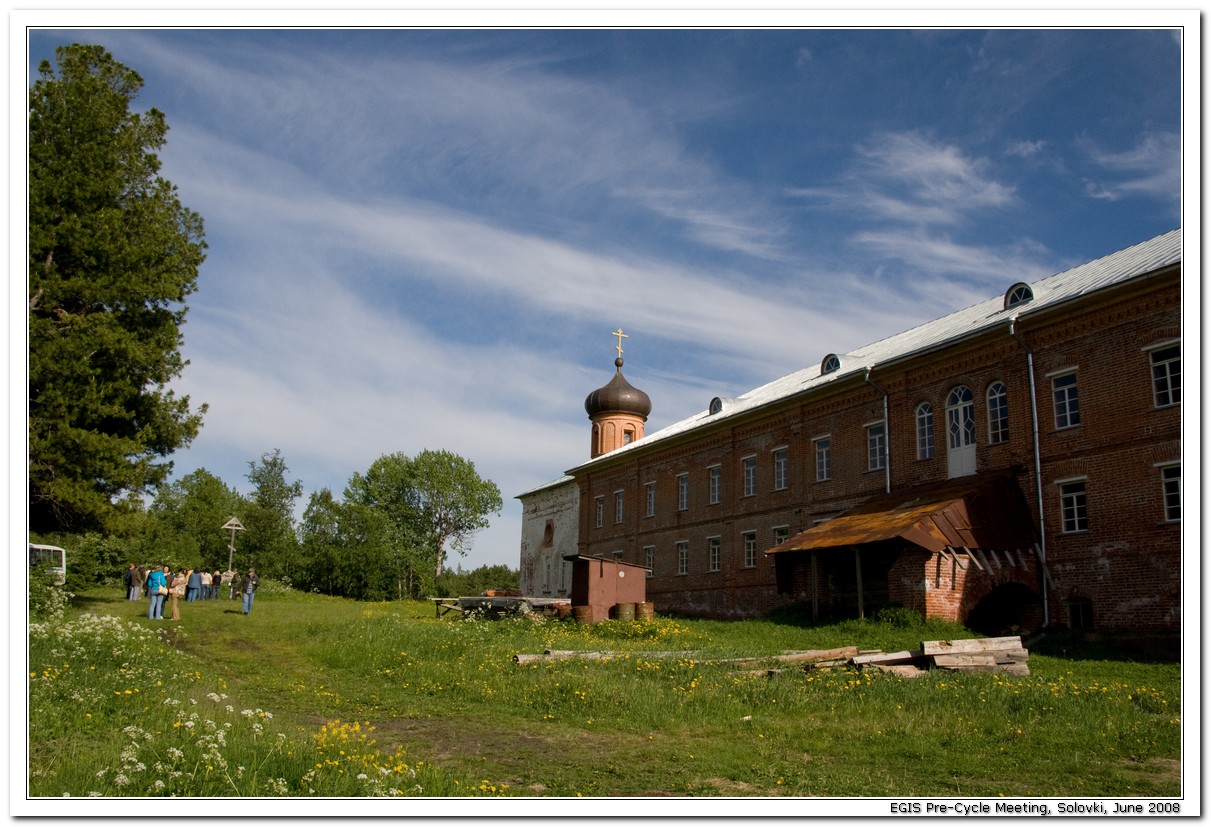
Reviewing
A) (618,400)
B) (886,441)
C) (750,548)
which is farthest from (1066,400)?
(618,400)

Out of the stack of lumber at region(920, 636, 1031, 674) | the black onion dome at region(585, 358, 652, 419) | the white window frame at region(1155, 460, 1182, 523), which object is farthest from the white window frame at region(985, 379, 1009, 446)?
the black onion dome at region(585, 358, 652, 419)

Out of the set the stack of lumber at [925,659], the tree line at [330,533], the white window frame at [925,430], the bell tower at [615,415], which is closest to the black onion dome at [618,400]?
the bell tower at [615,415]

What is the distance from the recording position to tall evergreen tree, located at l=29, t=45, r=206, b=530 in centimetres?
1848

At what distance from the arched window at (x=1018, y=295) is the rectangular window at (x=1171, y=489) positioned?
588 centimetres

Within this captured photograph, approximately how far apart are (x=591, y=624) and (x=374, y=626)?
5112mm

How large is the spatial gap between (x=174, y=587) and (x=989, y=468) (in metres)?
19.6

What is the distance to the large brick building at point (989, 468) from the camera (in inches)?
804

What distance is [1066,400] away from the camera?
2242 cm

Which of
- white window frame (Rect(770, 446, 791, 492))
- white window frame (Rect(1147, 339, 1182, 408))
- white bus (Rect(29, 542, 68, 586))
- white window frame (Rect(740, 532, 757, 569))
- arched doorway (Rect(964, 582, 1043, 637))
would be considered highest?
white window frame (Rect(1147, 339, 1182, 408))

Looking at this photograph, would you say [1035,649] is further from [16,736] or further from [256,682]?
[16,736]

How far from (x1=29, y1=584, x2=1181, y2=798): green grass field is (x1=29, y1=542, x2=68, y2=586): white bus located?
6.95 feet

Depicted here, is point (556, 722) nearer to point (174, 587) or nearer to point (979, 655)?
point (979, 655)

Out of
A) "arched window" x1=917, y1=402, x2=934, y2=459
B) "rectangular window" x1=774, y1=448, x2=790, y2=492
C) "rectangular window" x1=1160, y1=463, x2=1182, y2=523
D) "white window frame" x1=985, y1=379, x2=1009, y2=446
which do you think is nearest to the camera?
"rectangular window" x1=1160, y1=463, x2=1182, y2=523

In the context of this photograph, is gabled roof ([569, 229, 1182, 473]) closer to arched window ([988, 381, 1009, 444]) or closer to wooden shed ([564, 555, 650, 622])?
arched window ([988, 381, 1009, 444])
